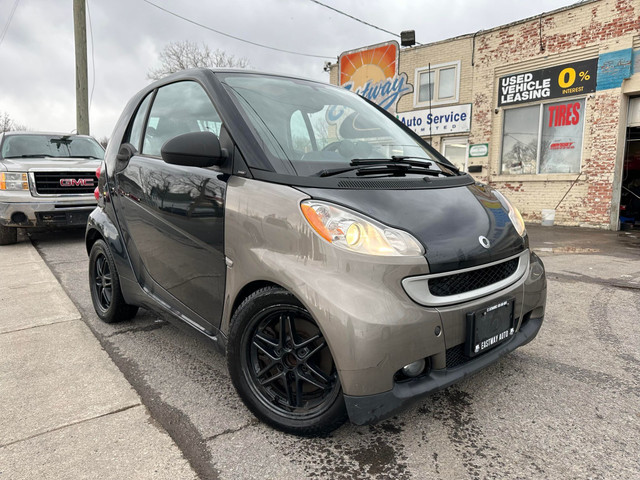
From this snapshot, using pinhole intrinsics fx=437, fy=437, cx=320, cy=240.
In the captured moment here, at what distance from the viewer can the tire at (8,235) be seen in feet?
22.9

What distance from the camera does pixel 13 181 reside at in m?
6.66

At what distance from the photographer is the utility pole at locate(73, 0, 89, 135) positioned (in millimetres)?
11766

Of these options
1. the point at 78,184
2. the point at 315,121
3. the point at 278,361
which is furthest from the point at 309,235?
the point at 78,184

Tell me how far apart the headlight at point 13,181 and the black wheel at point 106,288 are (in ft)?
13.8

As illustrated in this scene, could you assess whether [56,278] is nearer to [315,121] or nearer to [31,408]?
[31,408]

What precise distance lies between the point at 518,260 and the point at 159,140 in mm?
2220

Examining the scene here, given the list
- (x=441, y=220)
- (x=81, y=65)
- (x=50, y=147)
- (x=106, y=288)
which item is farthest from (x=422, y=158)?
(x=81, y=65)

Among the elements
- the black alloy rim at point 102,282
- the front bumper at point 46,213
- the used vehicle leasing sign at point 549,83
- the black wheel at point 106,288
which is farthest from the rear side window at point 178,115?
the used vehicle leasing sign at point 549,83

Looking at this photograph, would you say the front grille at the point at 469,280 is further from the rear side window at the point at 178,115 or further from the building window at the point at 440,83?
the building window at the point at 440,83

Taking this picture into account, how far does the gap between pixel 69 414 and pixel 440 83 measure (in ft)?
41.4

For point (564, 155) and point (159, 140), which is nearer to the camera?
point (159, 140)

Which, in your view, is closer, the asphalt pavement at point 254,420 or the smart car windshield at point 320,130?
the asphalt pavement at point 254,420

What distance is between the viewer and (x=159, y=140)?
9.07 ft

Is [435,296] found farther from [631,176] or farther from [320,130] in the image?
[631,176]
